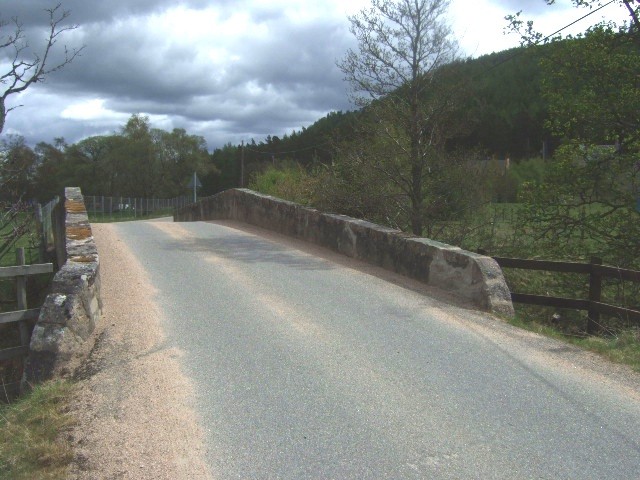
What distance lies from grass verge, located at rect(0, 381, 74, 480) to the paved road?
36.4 inches

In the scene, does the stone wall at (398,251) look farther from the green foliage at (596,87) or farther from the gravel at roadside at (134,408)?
the green foliage at (596,87)

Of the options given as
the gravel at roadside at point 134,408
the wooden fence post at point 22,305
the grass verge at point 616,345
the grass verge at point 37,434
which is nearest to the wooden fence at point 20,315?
the wooden fence post at point 22,305

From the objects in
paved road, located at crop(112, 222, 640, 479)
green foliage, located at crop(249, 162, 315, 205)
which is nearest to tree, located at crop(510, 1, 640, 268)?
green foliage, located at crop(249, 162, 315, 205)

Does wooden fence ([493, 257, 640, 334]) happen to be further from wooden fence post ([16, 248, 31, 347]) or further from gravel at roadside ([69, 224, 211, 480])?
wooden fence post ([16, 248, 31, 347])

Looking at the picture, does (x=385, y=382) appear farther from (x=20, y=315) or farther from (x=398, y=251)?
(x=398, y=251)

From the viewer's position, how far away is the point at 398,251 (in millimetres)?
9453

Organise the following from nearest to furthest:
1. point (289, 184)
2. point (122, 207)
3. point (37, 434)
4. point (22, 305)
Result: point (37, 434), point (22, 305), point (289, 184), point (122, 207)

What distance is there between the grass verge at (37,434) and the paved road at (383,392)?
3.03ft

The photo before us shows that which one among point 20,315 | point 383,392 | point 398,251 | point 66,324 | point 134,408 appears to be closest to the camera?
point 134,408

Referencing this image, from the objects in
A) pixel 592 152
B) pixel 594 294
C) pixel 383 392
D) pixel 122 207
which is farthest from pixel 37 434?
pixel 122 207

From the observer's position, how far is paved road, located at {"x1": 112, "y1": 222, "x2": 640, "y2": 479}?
3.56 m

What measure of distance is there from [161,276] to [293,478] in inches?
225

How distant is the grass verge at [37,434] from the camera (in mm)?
3516

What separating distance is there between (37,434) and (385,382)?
2584 mm
